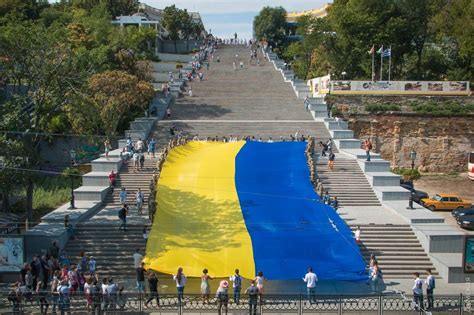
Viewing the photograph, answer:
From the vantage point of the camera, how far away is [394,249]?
25.2 metres

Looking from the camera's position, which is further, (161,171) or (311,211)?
(161,171)

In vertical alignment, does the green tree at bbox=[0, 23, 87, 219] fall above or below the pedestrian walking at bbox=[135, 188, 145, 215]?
above

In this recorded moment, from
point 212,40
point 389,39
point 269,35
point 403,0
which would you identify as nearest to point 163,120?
point 389,39

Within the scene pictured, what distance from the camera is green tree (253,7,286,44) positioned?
321 ft

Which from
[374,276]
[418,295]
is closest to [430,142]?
[374,276]

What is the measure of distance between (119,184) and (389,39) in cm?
3495

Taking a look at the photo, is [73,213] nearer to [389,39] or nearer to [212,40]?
[389,39]

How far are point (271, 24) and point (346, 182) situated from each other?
225 feet

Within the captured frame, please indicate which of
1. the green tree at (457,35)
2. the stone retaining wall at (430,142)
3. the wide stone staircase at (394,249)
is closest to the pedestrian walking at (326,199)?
the wide stone staircase at (394,249)

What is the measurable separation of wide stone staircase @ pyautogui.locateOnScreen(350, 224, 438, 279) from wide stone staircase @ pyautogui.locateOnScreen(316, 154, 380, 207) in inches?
177

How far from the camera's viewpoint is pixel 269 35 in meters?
98.4

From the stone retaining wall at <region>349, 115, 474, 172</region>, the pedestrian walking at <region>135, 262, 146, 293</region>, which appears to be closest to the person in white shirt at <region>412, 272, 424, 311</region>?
the pedestrian walking at <region>135, 262, 146, 293</region>

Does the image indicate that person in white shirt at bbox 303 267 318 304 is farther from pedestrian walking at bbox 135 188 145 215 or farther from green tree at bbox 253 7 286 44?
green tree at bbox 253 7 286 44

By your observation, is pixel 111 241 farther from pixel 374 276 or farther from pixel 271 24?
pixel 271 24
